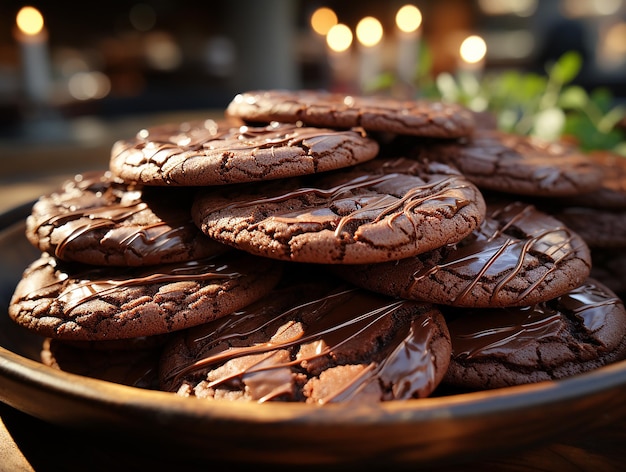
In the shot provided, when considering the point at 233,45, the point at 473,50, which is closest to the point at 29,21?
the point at 233,45

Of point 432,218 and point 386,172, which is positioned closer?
point 432,218

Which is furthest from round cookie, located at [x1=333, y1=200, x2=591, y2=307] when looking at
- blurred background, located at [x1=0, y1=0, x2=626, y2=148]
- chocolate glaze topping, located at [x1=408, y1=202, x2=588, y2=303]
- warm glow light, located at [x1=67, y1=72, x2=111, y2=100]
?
warm glow light, located at [x1=67, y1=72, x2=111, y2=100]

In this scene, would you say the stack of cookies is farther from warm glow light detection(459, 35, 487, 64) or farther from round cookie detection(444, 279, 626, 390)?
warm glow light detection(459, 35, 487, 64)

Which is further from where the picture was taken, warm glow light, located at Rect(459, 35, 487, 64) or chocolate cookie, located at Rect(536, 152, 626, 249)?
warm glow light, located at Rect(459, 35, 487, 64)

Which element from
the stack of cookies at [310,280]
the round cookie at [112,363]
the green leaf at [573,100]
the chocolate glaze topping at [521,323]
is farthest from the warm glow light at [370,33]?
the round cookie at [112,363]

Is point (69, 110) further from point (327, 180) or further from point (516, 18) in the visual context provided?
point (516, 18)

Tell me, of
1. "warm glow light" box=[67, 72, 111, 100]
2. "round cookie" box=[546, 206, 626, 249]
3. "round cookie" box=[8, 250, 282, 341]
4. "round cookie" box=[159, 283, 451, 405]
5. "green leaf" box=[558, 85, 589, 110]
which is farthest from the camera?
"warm glow light" box=[67, 72, 111, 100]

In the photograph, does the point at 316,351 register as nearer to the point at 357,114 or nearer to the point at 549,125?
the point at 357,114

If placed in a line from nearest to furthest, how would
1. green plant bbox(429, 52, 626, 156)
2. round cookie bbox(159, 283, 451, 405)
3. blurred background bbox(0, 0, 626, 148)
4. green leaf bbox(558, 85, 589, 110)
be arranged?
round cookie bbox(159, 283, 451, 405), green plant bbox(429, 52, 626, 156), green leaf bbox(558, 85, 589, 110), blurred background bbox(0, 0, 626, 148)

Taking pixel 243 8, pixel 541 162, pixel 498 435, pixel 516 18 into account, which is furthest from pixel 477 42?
pixel 516 18
